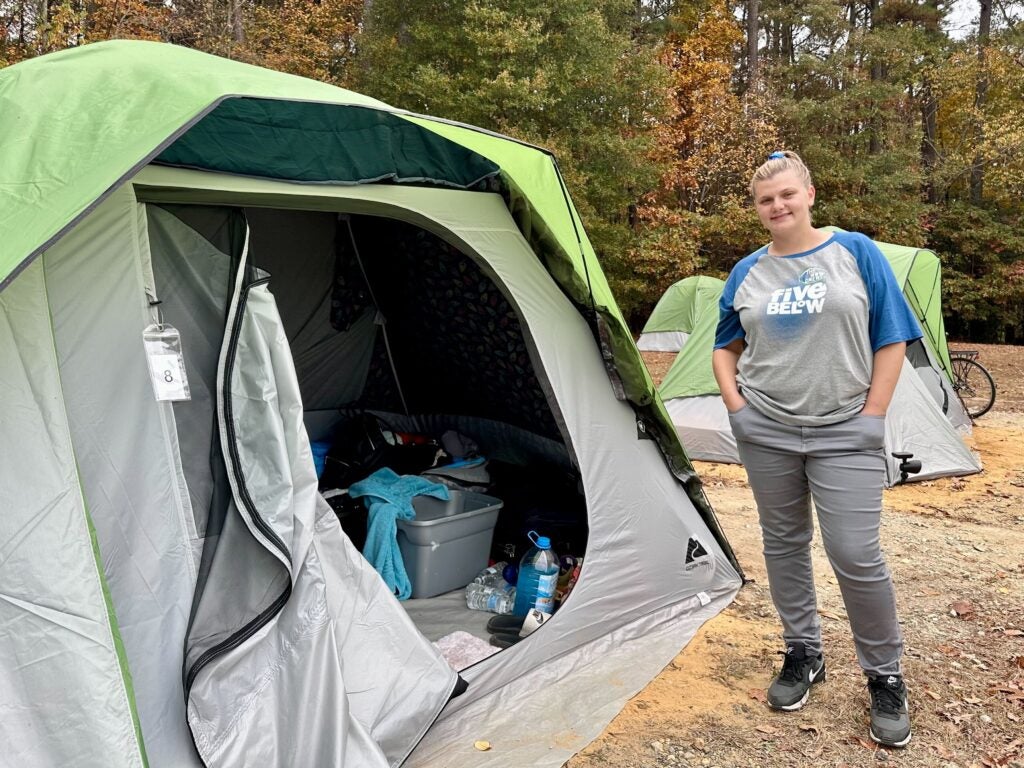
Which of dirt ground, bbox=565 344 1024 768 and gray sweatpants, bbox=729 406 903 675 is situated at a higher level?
gray sweatpants, bbox=729 406 903 675

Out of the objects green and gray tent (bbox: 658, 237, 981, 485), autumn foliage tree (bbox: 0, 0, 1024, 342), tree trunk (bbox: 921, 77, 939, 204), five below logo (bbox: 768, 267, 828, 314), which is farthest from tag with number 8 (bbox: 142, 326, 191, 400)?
tree trunk (bbox: 921, 77, 939, 204)

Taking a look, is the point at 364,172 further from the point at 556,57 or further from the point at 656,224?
the point at 656,224

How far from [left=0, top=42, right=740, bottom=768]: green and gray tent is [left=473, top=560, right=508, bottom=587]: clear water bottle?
0.35 m

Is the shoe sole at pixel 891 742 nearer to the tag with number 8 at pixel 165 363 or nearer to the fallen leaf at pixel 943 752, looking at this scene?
the fallen leaf at pixel 943 752

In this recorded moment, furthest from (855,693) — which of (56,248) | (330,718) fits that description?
(56,248)

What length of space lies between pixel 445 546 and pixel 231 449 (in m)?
1.47

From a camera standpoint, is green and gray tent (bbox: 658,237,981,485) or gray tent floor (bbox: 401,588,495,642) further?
green and gray tent (bbox: 658,237,981,485)

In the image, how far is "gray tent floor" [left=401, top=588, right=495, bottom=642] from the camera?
10.2ft

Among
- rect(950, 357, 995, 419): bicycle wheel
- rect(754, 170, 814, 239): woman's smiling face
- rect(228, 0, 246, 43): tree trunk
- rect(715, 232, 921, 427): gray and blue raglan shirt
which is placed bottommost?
→ rect(950, 357, 995, 419): bicycle wheel

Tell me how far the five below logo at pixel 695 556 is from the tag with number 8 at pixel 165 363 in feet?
6.55

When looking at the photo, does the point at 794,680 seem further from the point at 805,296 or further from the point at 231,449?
the point at 231,449

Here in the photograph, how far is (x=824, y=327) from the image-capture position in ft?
7.16

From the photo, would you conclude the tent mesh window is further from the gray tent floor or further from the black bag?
the gray tent floor

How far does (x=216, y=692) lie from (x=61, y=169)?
1.22 meters
